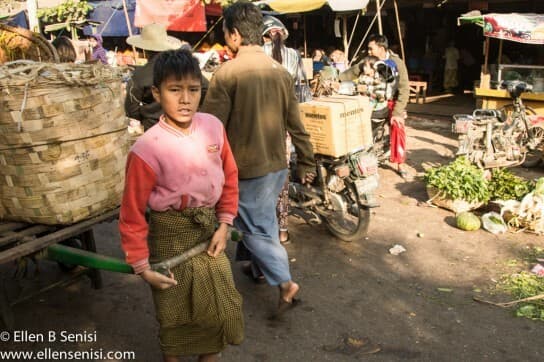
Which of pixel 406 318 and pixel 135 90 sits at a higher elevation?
pixel 135 90

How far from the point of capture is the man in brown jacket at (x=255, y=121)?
3189mm

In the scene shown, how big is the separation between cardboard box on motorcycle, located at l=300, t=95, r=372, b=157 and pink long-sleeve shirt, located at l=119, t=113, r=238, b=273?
7.58 ft

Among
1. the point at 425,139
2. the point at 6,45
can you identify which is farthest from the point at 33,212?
the point at 425,139

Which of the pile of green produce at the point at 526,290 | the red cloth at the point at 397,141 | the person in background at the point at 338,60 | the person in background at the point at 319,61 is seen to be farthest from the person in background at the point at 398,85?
the person in background at the point at 319,61

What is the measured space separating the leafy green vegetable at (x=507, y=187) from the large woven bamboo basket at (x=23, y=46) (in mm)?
4697

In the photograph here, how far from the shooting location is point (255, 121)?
3262 mm

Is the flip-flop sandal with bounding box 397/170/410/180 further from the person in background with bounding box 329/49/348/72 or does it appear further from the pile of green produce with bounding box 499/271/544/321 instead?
the person in background with bounding box 329/49/348/72

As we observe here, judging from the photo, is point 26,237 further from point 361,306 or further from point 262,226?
point 361,306

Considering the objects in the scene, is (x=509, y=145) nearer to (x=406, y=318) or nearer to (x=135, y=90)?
(x=406, y=318)

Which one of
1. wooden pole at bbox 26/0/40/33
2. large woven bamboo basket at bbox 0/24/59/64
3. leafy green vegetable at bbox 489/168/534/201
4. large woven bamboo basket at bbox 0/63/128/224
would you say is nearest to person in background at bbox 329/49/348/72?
wooden pole at bbox 26/0/40/33

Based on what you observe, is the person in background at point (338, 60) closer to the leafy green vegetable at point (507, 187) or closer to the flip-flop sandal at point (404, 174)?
the flip-flop sandal at point (404, 174)

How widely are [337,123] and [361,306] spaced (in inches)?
67.3

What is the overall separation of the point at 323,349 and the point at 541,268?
2.19 metres

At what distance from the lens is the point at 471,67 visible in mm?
15375
